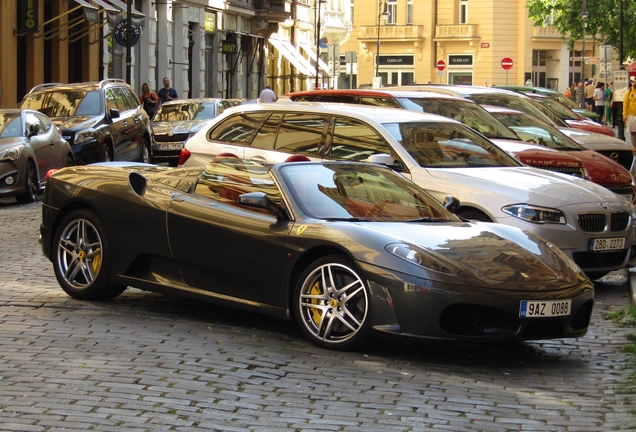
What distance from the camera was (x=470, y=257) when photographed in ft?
24.5

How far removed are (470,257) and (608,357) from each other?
1326mm

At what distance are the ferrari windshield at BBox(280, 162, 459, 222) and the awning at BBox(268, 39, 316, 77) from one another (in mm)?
51993

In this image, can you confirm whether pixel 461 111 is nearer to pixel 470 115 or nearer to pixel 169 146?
pixel 470 115

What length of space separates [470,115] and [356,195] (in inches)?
270

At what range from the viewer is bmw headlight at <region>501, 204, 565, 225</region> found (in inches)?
412

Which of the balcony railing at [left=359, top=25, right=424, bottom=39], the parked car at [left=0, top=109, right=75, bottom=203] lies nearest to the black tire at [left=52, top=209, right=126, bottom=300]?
the parked car at [left=0, top=109, right=75, bottom=203]

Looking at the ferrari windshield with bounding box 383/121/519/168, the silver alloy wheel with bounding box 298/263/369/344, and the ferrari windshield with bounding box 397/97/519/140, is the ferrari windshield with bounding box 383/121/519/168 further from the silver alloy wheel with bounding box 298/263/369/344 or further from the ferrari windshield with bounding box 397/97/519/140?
the silver alloy wheel with bounding box 298/263/369/344

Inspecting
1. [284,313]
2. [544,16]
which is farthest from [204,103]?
[544,16]

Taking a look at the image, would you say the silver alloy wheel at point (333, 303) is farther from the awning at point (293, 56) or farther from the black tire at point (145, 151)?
the awning at point (293, 56)

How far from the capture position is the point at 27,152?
61.8ft

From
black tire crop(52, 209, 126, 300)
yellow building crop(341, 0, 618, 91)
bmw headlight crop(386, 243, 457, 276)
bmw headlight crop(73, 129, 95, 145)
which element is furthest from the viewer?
yellow building crop(341, 0, 618, 91)

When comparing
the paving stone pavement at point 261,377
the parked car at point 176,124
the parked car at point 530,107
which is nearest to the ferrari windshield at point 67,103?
the parked car at point 176,124

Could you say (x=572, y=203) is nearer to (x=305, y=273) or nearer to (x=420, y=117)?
(x=420, y=117)

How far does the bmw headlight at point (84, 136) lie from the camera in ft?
71.5
